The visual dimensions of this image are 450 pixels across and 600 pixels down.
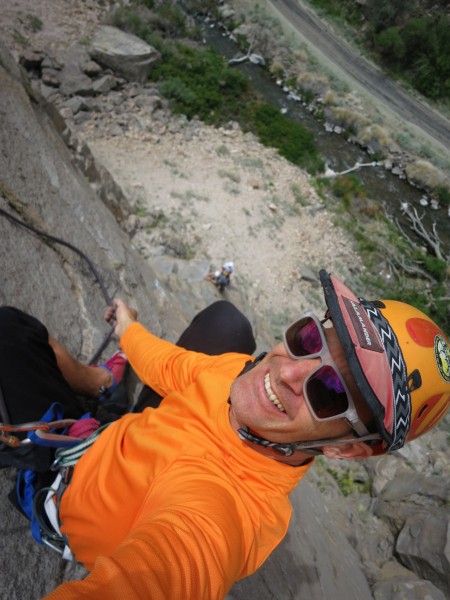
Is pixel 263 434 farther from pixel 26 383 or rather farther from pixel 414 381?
pixel 26 383

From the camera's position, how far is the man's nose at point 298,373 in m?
1.69

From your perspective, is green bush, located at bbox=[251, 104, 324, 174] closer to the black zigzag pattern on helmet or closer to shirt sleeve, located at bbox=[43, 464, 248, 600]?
the black zigzag pattern on helmet

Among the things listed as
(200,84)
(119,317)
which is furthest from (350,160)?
(119,317)

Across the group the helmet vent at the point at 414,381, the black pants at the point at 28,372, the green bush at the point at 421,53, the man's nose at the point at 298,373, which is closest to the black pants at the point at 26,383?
the black pants at the point at 28,372

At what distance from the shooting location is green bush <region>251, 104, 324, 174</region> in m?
13.9

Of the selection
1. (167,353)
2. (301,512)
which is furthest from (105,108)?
(301,512)

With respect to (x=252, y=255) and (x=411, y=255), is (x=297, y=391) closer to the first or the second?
(x=252, y=255)

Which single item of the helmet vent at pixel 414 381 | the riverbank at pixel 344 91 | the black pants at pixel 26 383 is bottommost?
the black pants at pixel 26 383

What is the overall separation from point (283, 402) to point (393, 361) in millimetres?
547

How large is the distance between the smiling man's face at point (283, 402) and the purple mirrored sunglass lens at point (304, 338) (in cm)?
5

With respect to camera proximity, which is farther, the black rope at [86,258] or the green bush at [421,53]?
the green bush at [421,53]

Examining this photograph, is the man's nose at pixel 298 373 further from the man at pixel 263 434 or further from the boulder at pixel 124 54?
the boulder at pixel 124 54

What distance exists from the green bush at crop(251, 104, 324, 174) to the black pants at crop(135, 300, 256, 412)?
12.2 metres

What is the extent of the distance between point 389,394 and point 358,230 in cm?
1230
